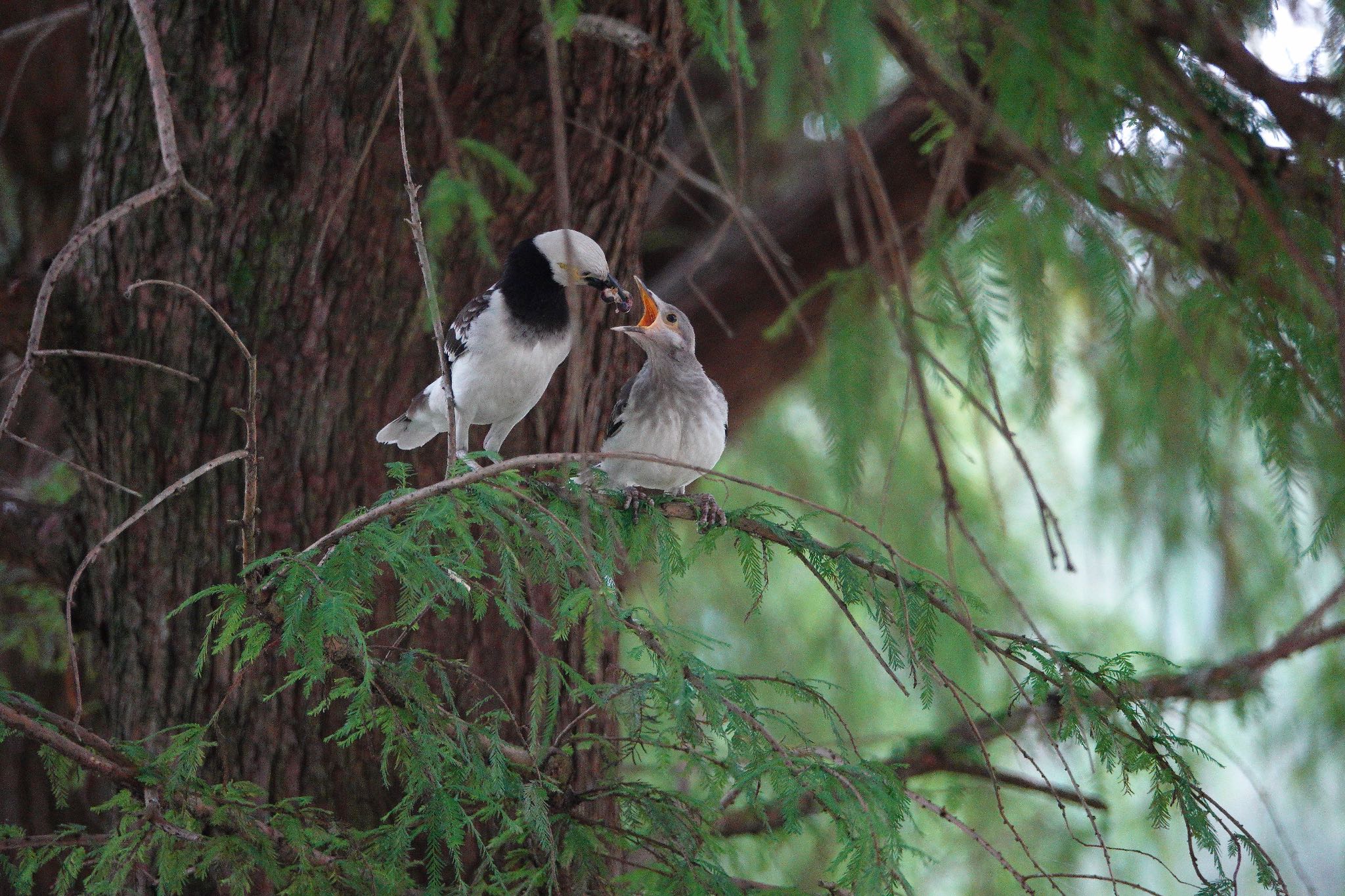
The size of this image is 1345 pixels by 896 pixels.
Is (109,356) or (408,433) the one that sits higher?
(408,433)

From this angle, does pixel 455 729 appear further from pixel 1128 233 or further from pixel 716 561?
pixel 716 561

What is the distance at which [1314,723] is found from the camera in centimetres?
376

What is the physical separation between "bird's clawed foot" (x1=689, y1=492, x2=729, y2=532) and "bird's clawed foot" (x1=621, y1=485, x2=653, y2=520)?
0.11m

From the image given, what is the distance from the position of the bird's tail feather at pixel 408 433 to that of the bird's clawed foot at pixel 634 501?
0.50m

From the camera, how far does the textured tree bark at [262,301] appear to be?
2.97 meters

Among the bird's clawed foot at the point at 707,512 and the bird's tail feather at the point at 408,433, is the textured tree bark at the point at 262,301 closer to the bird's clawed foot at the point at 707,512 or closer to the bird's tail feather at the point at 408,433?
the bird's tail feather at the point at 408,433

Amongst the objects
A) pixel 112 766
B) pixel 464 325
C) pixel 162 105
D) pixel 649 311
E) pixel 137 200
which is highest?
pixel 649 311

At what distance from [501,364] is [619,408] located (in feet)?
2.48

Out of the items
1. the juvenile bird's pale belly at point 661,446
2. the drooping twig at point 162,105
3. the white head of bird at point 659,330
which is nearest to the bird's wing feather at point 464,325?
the white head of bird at point 659,330

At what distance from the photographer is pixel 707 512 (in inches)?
105

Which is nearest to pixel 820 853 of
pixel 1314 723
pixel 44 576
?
pixel 1314 723

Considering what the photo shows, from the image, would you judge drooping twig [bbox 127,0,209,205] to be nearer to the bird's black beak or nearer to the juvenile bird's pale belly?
the bird's black beak

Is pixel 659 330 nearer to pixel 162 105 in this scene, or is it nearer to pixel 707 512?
pixel 707 512

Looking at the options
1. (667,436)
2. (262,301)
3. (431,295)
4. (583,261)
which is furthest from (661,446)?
(431,295)
